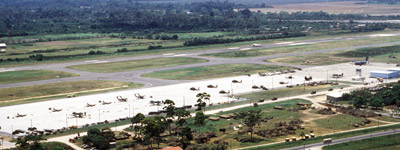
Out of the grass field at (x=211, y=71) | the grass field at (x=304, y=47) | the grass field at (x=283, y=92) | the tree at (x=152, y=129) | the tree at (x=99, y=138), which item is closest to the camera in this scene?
the tree at (x=99, y=138)

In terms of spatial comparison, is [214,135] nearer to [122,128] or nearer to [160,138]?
[160,138]

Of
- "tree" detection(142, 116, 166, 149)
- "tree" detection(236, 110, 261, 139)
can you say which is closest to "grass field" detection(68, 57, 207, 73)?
"tree" detection(236, 110, 261, 139)

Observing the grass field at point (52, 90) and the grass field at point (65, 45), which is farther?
the grass field at point (65, 45)

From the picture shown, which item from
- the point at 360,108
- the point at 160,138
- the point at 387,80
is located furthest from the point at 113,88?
the point at 387,80

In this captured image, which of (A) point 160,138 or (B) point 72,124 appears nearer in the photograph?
(A) point 160,138

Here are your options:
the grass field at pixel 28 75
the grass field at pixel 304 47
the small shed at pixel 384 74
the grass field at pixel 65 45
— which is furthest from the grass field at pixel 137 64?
the small shed at pixel 384 74

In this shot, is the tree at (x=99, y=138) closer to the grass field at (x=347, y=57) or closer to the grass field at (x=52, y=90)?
the grass field at (x=52, y=90)

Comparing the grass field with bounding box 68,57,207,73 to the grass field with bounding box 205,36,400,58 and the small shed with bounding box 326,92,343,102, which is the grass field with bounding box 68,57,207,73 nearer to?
the grass field with bounding box 205,36,400,58
